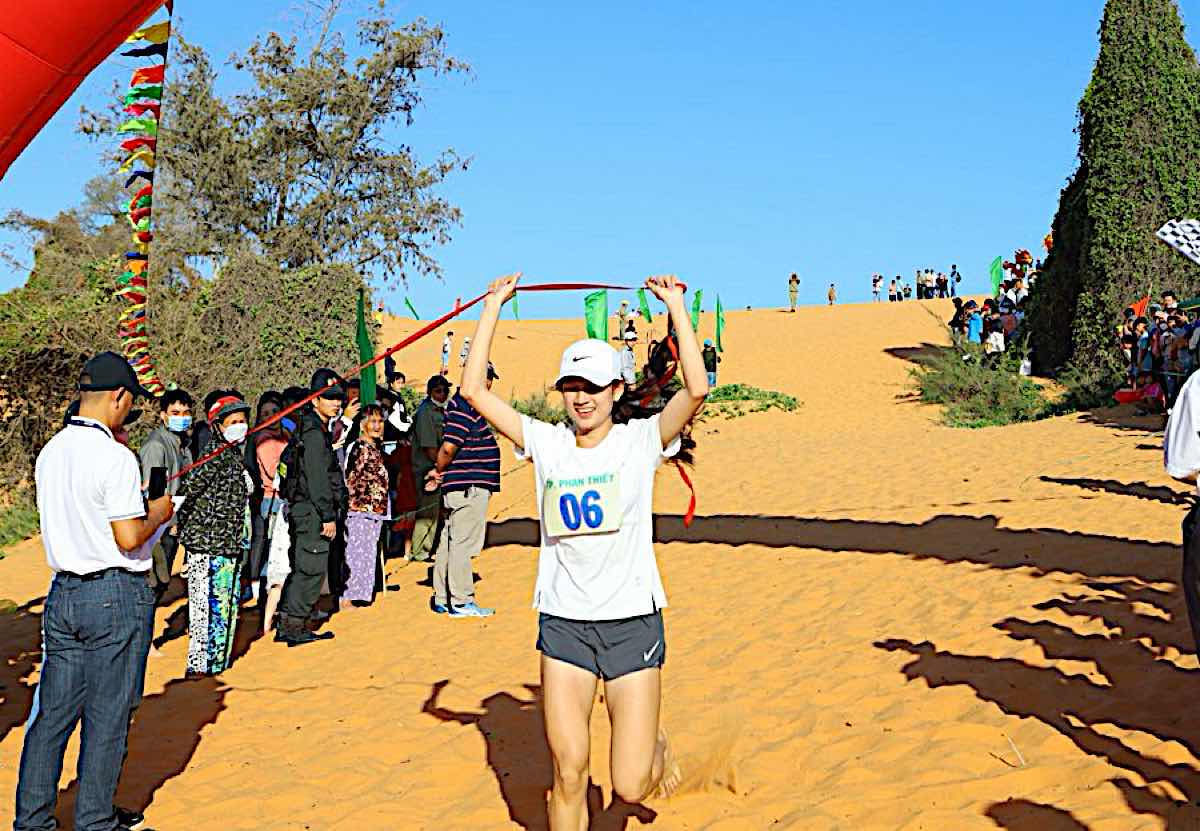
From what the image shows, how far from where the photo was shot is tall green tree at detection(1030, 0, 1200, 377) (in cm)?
2092

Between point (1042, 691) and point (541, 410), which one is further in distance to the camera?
point (541, 410)

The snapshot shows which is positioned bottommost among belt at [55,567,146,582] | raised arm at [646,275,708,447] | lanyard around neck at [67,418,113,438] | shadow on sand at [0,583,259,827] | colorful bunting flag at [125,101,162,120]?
shadow on sand at [0,583,259,827]

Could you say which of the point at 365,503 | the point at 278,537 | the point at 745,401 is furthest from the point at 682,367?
the point at 745,401

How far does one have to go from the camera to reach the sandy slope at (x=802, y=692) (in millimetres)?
5156

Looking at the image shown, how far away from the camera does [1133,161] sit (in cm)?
2111

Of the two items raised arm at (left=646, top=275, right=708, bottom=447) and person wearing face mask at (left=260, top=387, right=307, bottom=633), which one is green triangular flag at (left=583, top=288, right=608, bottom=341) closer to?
person wearing face mask at (left=260, top=387, right=307, bottom=633)

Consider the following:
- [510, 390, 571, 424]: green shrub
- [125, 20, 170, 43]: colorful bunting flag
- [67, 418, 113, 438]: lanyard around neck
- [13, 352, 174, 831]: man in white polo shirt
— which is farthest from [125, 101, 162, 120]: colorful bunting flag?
[510, 390, 571, 424]: green shrub

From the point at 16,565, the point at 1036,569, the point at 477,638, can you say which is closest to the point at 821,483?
the point at 1036,569

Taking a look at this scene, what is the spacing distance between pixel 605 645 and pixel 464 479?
5051 millimetres

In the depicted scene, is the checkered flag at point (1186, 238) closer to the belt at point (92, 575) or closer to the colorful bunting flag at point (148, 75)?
the belt at point (92, 575)

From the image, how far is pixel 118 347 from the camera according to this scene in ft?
58.4

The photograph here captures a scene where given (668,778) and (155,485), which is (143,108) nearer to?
(155,485)

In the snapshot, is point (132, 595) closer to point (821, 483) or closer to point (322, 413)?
point (322, 413)

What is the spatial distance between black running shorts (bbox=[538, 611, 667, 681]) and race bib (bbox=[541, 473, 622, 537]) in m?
0.33
